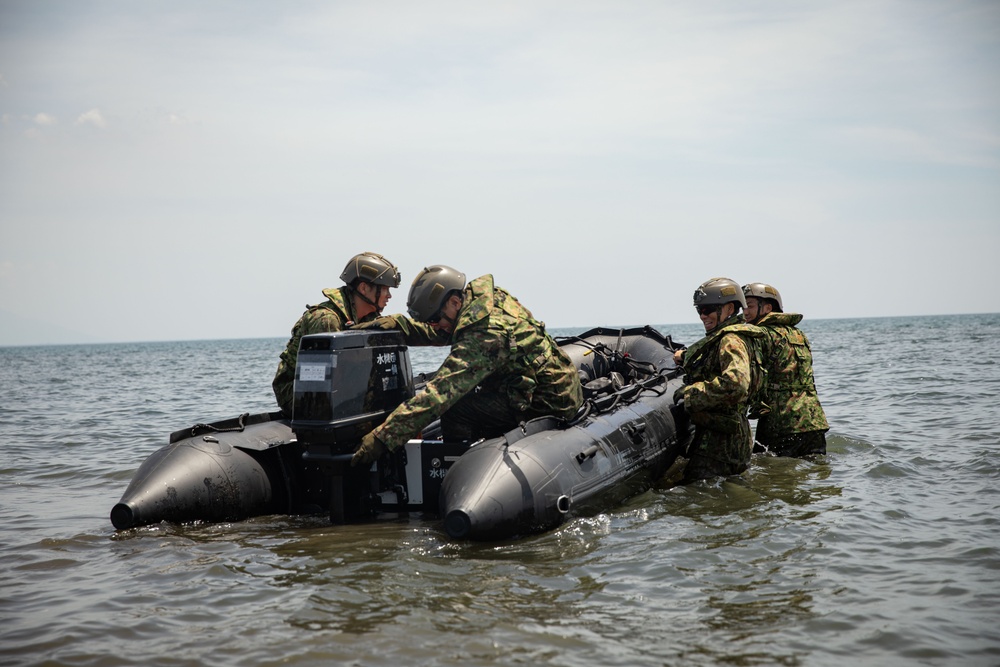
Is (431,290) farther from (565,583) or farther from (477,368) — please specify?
(565,583)

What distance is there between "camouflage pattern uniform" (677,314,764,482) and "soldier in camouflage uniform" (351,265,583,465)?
1116 mm

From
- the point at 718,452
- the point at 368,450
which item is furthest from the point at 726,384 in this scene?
the point at 368,450

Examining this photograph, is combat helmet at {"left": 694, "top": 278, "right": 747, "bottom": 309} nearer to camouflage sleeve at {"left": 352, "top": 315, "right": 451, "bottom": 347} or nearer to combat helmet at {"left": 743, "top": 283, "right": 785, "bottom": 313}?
combat helmet at {"left": 743, "top": 283, "right": 785, "bottom": 313}

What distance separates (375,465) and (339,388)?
87cm

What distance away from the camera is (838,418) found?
12.9 metres

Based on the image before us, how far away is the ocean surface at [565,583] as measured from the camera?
4.12 metres

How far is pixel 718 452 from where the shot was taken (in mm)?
7371

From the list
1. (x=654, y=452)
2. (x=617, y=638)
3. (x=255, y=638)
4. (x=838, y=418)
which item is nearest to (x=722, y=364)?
(x=654, y=452)

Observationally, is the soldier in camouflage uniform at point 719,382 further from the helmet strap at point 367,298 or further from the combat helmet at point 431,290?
the helmet strap at point 367,298

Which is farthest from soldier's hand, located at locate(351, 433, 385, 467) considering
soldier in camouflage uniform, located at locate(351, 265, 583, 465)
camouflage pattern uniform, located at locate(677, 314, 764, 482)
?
camouflage pattern uniform, located at locate(677, 314, 764, 482)

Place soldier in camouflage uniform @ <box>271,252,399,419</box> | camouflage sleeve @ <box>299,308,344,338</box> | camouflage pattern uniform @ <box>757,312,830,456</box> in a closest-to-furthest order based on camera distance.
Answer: camouflage sleeve @ <box>299,308,344,338</box>
soldier in camouflage uniform @ <box>271,252,399,419</box>
camouflage pattern uniform @ <box>757,312,830,456</box>

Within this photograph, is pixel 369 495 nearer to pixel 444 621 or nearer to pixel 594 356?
pixel 444 621

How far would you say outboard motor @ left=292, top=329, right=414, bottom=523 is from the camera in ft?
18.7

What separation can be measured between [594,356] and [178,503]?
15.6 ft
